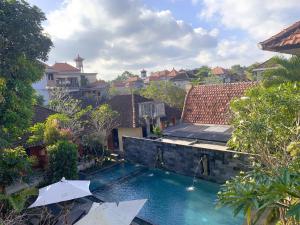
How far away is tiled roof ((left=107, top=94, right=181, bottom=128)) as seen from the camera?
2883 centimetres

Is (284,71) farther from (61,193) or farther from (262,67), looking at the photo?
(262,67)

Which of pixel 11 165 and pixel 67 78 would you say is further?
pixel 67 78

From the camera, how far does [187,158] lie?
854 inches

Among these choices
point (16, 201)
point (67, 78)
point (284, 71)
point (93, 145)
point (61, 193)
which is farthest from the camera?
point (67, 78)

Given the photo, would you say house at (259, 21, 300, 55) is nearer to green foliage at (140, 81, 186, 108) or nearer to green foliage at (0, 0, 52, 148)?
green foliage at (0, 0, 52, 148)

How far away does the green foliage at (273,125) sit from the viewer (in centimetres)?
1035

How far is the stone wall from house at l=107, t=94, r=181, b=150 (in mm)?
2276

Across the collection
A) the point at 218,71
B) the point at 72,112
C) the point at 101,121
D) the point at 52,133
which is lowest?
the point at 52,133

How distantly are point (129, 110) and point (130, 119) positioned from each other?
4.96ft

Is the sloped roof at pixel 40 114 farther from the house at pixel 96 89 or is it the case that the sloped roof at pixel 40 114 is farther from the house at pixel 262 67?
the house at pixel 96 89

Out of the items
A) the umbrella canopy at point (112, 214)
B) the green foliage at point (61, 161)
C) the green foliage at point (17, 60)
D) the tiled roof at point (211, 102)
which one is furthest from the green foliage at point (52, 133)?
the tiled roof at point (211, 102)

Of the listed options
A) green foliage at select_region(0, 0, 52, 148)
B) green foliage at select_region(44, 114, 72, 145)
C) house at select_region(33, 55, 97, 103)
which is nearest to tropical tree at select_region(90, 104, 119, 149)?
green foliage at select_region(44, 114, 72, 145)

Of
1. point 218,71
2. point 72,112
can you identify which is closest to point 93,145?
point 72,112

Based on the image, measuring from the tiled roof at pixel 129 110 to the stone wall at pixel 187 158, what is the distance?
2.58m
